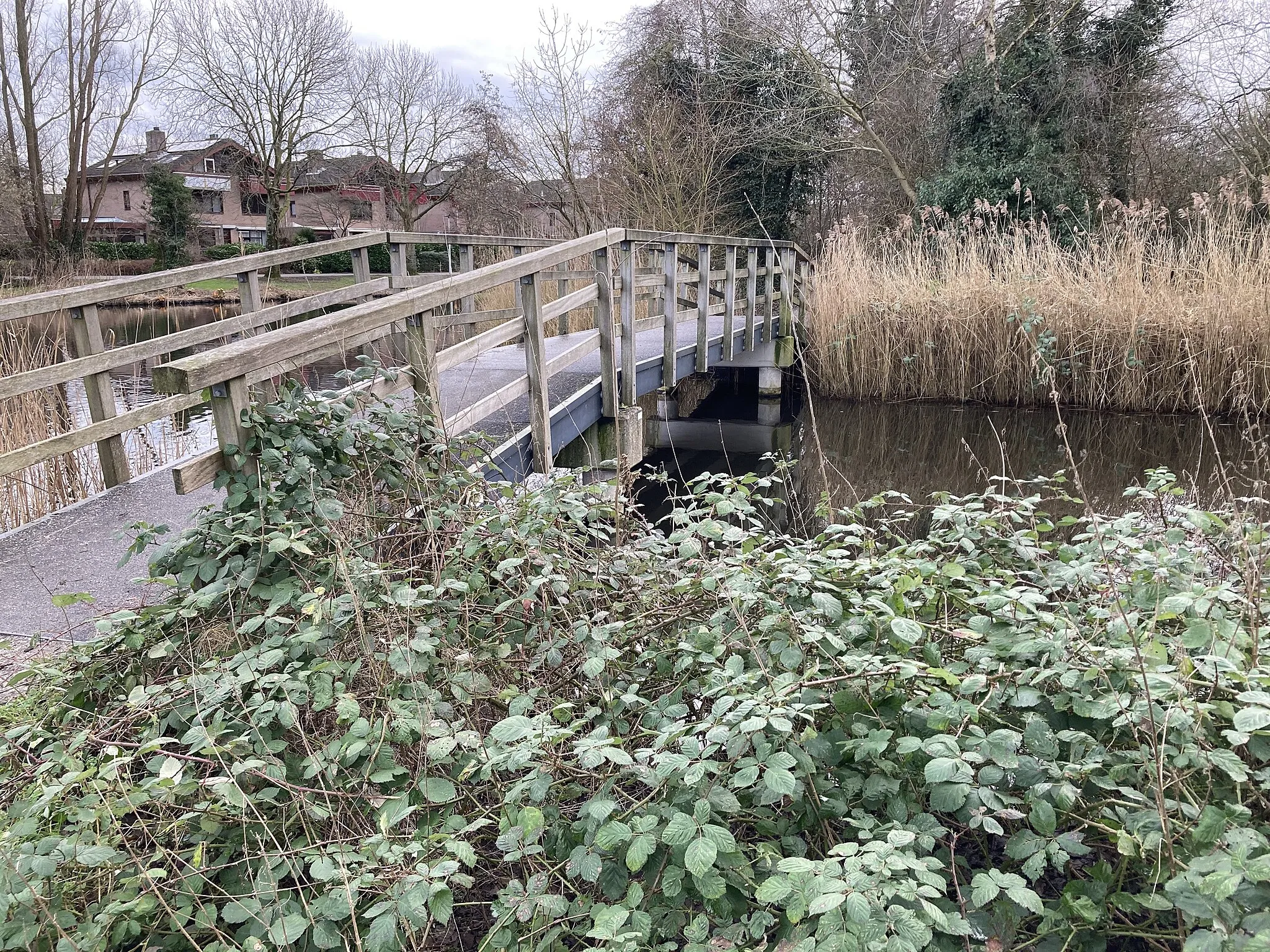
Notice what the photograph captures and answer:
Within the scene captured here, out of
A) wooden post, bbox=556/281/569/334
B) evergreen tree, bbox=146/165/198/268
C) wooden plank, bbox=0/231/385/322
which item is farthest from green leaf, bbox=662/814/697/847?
evergreen tree, bbox=146/165/198/268

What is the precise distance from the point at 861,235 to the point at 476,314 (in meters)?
13.1

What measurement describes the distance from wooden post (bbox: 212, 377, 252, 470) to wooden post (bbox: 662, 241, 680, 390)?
5.23m

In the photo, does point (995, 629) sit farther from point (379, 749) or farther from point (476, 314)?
point (476, 314)

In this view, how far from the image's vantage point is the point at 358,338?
3.28 m

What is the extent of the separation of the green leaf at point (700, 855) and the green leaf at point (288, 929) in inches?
26.7

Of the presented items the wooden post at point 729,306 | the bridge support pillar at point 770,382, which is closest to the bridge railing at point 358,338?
the wooden post at point 729,306

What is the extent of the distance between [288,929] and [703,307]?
775cm

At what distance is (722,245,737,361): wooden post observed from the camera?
373 inches

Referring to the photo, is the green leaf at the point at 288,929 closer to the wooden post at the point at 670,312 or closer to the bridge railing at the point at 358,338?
the bridge railing at the point at 358,338

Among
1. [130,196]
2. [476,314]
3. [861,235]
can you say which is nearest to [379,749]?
[476,314]

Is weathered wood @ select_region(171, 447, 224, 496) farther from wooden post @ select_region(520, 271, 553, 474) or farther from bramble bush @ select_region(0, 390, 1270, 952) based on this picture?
wooden post @ select_region(520, 271, 553, 474)

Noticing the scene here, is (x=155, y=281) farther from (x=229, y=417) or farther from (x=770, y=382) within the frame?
(x=770, y=382)

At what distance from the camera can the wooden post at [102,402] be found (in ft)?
14.3

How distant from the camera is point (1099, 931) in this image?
1.39 m
